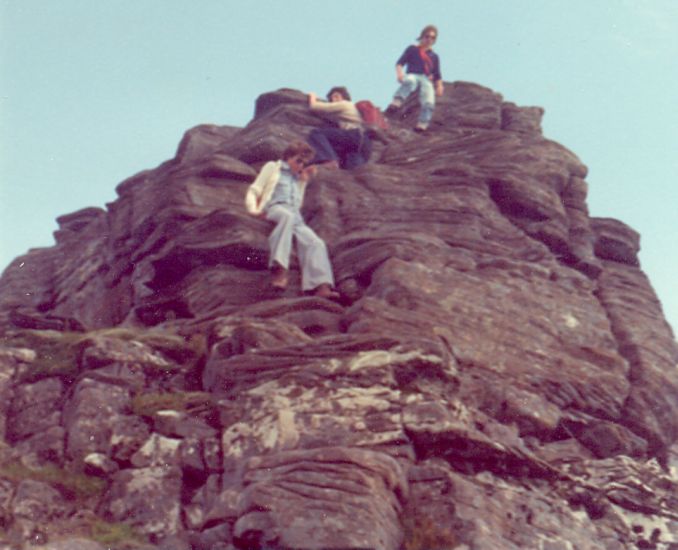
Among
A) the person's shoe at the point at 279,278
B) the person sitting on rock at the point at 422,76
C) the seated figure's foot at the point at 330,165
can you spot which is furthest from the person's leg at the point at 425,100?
the person's shoe at the point at 279,278

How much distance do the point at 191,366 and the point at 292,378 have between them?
8.65 ft

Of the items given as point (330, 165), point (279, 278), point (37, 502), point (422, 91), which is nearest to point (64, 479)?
point (37, 502)

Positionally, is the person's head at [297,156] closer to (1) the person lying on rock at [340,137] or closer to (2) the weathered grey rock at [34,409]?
(1) the person lying on rock at [340,137]

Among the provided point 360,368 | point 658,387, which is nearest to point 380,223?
point 658,387

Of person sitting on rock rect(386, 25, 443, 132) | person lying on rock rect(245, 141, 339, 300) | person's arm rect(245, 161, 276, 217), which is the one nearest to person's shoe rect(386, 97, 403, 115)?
person sitting on rock rect(386, 25, 443, 132)

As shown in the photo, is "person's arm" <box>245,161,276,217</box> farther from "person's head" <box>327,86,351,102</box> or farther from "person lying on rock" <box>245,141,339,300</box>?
"person's head" <box>327,86,351,102</box>

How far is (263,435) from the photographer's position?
44.5 ft

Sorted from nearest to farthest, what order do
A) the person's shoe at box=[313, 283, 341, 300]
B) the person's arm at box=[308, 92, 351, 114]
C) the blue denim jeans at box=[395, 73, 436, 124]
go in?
the person's shoe at box=[313, 283, 341, 300], the person's arm at box=[308, 92, 351, 114], the blue denim jeans at box=[395, 73, 436, 124]

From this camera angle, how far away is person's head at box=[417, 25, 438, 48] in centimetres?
3412

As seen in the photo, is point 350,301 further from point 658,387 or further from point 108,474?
point 108,474

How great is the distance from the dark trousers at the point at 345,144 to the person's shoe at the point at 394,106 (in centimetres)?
639

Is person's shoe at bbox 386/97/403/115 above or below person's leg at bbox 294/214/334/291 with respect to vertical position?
above

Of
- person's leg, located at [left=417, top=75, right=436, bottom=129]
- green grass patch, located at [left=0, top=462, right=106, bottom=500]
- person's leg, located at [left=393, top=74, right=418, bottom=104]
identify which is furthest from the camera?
person's leg, located at [left=393, top=74, right=418, bottom=104]

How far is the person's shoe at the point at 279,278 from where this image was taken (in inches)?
789
